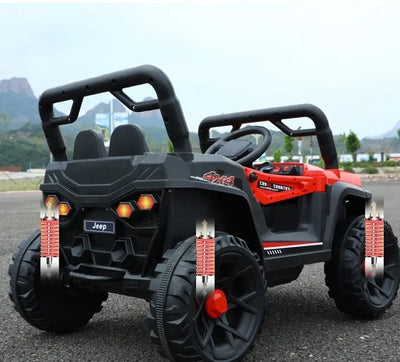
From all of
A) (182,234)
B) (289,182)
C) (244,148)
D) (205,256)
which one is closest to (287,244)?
(289,182)

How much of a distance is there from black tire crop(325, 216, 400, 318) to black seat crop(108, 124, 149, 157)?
6.01ft

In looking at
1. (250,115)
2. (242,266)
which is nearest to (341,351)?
(242,266)

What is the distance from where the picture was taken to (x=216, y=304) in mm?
3074

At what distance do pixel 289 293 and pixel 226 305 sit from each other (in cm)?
237

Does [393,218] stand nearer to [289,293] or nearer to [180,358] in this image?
[289,293]

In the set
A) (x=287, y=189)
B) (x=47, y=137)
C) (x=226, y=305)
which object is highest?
(x=47, y=137)

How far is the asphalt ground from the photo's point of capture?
139 inches

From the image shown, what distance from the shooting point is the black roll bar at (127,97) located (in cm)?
311

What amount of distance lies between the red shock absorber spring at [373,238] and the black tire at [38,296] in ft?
6.67

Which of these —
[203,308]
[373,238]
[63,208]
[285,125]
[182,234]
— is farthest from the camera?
[285,125]

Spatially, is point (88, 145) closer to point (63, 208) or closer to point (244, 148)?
point (63, 208)

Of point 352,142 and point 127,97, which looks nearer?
point 127,97

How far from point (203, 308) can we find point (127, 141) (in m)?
1.15

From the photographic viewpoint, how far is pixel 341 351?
3559 millimetres
